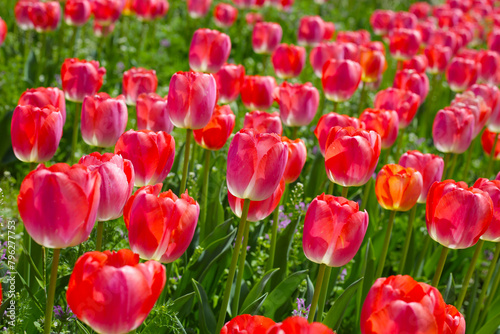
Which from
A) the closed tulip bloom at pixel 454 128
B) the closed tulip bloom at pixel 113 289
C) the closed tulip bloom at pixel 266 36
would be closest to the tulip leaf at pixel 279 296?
the closed tulip bloom at pixel 113 289

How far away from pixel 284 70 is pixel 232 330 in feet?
9.51

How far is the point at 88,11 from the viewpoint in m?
4.23

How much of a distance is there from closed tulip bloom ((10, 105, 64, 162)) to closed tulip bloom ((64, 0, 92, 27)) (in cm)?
242

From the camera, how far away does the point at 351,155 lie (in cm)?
193

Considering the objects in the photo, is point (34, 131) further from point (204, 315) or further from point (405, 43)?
point (405, 43)

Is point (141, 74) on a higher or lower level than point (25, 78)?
higher

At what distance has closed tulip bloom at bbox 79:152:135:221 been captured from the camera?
4.72 feet

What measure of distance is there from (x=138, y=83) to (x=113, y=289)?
1.85m

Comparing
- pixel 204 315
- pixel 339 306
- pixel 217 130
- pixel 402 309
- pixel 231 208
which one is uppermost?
pixel 402 309

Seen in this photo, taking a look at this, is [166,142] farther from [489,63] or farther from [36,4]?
[489,63]

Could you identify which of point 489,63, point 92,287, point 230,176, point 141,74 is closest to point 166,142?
point 230,176

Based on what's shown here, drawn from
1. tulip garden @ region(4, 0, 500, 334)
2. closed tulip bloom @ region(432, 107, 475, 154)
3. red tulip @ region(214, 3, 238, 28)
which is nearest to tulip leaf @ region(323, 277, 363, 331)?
tulip garden @ region(4, 0, 500, 334)

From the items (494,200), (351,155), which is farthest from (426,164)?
(351,155)

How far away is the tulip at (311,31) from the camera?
4891 millimetres
